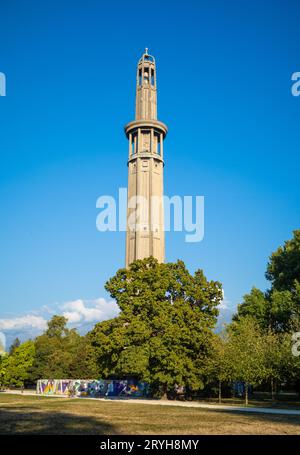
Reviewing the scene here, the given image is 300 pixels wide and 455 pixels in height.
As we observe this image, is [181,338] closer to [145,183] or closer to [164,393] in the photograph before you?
[164,393]

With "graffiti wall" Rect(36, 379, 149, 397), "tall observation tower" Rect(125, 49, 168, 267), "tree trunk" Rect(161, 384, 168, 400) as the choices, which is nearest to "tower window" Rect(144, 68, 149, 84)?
"tall observation tower" Rect(125, 49, 168, 267)

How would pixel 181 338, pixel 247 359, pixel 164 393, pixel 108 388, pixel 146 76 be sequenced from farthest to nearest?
pixel 146 76
pixel 108 388
pixel 164 393
pixel 181 338
pixel 247 359

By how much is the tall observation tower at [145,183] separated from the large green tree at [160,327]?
2334 cm

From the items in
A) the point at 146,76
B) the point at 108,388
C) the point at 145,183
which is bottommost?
the point at 108,388

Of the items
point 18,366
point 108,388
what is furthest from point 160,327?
point 18,366

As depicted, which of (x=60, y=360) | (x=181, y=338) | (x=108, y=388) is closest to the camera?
(x=181, y=338)

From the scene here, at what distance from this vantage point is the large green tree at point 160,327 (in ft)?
118

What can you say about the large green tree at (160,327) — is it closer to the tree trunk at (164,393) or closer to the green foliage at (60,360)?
the tree trunk at (164,393)

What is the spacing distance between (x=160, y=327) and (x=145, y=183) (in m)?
34.8

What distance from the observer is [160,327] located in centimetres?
3719

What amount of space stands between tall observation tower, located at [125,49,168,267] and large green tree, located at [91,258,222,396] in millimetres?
23340

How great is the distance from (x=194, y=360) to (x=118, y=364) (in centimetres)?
629

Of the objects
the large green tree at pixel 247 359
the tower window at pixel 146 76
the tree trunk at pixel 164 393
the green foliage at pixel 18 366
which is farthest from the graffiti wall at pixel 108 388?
the tower window at pixel 146 76
